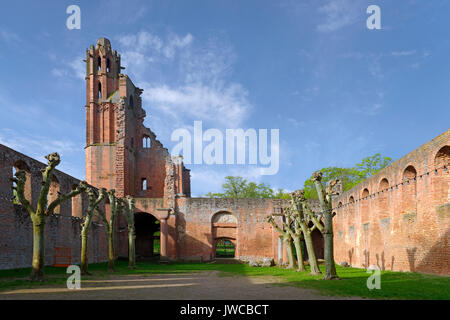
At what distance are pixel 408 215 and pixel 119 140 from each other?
25.0 meters

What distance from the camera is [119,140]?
34.4 meters

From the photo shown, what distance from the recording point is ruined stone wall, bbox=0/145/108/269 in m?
16.5

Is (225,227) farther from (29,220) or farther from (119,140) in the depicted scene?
(29,220)

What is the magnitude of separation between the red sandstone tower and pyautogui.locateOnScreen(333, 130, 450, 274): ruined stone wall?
609 inches

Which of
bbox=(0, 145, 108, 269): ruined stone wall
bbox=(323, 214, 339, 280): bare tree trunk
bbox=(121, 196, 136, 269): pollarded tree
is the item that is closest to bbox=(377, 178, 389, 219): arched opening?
bbox=(323, 214, 339, 280): bare tree trunk

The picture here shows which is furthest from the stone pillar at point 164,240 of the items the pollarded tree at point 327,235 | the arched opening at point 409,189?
the arched opening at point 409,189

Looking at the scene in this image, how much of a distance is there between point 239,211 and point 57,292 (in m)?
22.8

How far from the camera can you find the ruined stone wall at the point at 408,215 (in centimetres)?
1397

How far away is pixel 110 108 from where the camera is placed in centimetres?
3572

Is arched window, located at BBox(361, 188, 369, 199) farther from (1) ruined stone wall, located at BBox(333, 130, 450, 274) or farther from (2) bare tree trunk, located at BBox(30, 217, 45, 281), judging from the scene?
(2) bare tree trunk, located at BBox(30, 217, 45, 281)

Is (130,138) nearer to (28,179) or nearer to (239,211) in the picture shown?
(239,211)

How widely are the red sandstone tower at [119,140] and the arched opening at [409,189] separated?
19.1m
